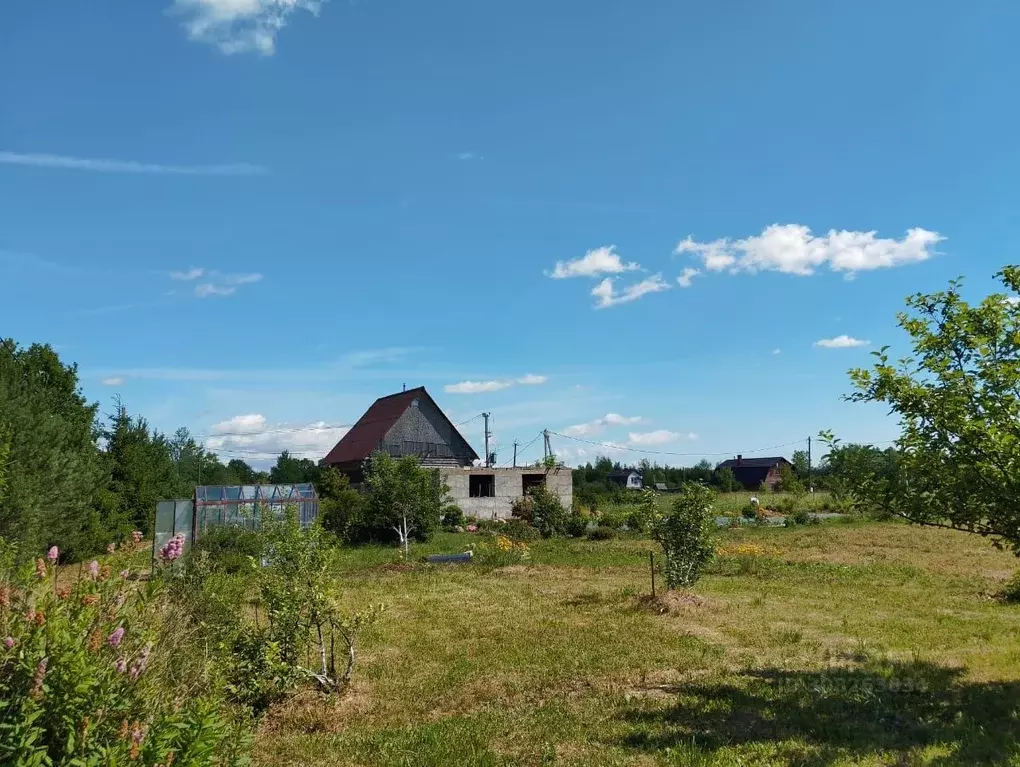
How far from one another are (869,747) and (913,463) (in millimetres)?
Result: 2974

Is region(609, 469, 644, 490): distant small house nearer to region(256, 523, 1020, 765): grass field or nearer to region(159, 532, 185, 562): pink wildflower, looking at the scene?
region(256, 523, 1020, 765): grass field

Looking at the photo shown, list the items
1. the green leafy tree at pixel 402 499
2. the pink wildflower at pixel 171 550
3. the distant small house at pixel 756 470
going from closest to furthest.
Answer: the pink wildflower at pixel 171 550 → the green leafy tree at pixel 402 499 → the distant small house at pixel 756 470

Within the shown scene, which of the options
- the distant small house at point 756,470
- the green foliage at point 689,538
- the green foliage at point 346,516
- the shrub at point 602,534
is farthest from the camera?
the distant small house at point 756,470

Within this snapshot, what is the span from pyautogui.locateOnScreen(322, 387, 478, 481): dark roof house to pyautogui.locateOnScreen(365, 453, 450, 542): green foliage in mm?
11382

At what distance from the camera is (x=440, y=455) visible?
4359 cm

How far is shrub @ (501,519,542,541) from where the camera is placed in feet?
105

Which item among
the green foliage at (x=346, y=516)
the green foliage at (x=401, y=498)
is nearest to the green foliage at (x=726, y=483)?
the green foliage at (x=401, y=498)

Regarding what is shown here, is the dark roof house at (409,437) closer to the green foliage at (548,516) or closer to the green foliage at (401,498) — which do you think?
the green foliage at (548,516)

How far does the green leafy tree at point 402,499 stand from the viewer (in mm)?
28141

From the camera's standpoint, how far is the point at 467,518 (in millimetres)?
37312

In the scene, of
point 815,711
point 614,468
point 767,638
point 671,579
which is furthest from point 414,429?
point 614,468

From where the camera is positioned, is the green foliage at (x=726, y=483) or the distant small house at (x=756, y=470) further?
the distant small house at (x=756, y=470)

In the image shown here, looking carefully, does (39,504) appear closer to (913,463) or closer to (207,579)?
(207,579)

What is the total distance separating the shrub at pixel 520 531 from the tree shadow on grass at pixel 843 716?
22.8 metres
